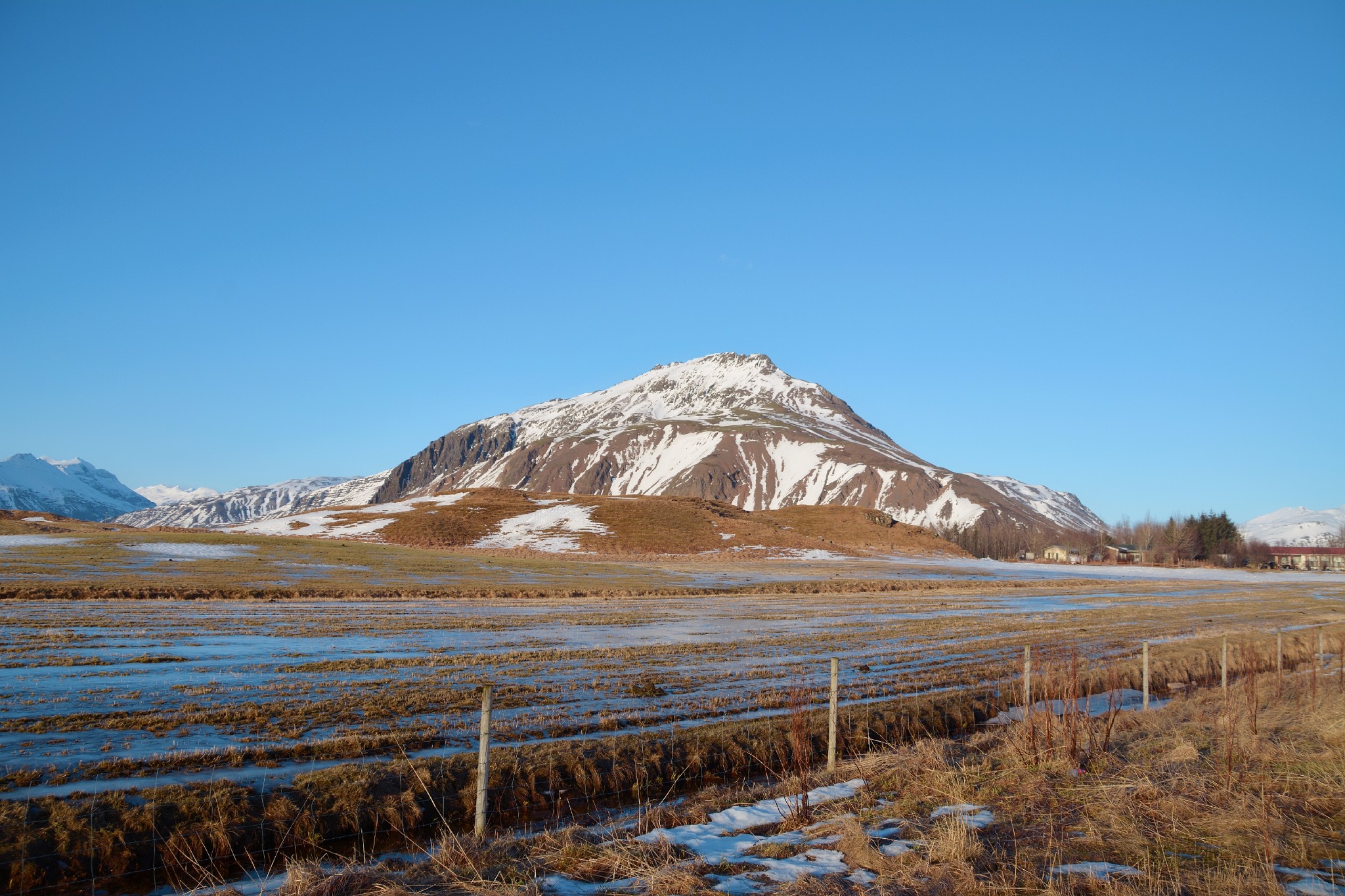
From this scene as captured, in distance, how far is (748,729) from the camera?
15.8 m

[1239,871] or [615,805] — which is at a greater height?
[1239,871]

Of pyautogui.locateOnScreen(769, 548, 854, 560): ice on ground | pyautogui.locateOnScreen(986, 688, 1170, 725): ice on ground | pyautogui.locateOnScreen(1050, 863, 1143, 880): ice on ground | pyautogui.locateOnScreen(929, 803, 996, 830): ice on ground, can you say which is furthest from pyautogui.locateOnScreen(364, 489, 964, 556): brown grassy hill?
pyautogui.locateOnScreen(1050, 863, 1143, 880): ice on ground

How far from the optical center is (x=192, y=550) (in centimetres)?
7356

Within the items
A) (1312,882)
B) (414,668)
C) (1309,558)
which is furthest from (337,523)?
(1309,558)

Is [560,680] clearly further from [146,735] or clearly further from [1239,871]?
[1239,871]

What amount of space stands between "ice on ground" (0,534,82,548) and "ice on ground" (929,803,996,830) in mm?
80834

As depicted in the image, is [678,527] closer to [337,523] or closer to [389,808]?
[337,523]

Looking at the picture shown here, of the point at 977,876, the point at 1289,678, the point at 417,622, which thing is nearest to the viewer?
the point at 977,876

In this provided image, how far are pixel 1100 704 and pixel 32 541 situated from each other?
284 ft

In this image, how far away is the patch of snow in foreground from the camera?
809cm

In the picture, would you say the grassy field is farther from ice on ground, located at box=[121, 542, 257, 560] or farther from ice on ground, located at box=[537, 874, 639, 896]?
ice on ground, located at box=[121, 542, 257, 560]

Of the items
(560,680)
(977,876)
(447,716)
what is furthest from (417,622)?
(977,876)

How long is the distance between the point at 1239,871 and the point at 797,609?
3899 cm

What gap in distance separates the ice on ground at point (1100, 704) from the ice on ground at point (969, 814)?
26.3ft
